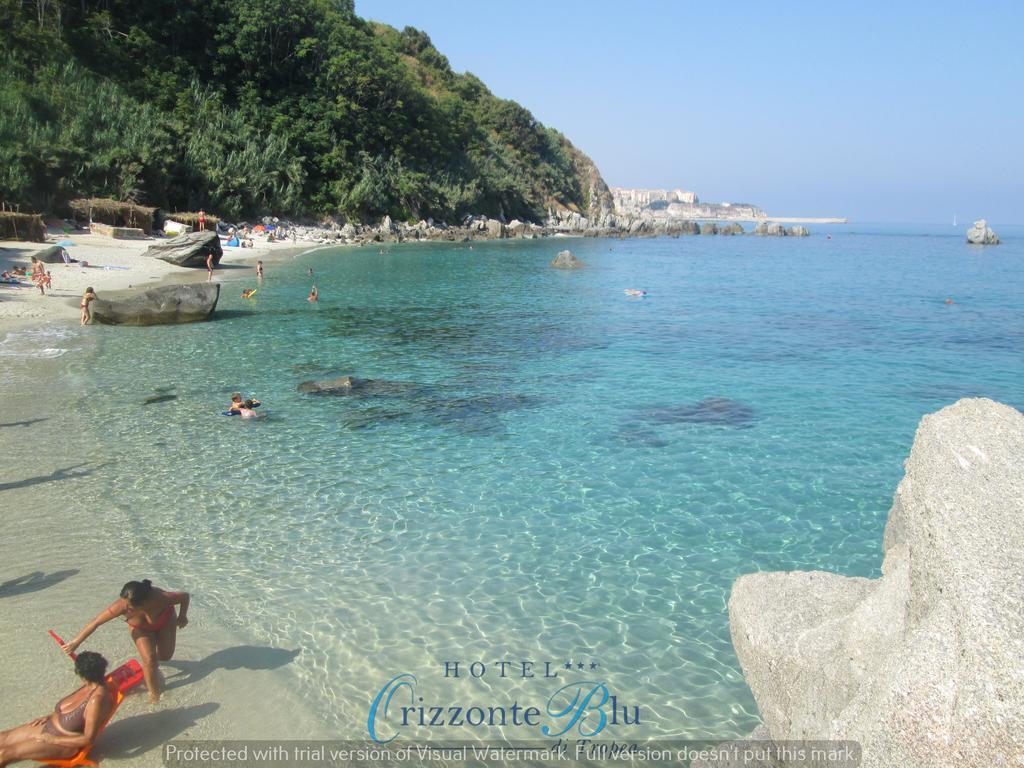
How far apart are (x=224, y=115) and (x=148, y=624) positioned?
72313 mm

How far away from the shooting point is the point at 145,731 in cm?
583

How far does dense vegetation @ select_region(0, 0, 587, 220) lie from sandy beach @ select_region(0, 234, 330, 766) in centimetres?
3777

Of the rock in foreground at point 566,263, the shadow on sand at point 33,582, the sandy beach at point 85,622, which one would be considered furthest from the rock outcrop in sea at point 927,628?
the rock in foreground at point 566,263

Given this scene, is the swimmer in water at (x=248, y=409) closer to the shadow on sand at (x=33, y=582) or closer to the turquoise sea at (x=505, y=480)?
the turquoise sea at (x=505, y=480)

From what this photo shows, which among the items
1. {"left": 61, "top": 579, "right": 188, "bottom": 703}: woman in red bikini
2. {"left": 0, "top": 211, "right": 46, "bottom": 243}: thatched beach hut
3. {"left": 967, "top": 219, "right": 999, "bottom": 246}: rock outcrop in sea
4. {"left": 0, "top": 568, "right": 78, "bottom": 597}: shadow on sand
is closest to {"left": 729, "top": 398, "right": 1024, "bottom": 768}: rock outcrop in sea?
{"left": 61, "top": 579, "right": 188, "bottom": 703}: woman in red bikini

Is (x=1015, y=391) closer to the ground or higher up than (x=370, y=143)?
closer to the ground

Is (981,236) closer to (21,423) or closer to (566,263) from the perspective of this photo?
(566,263)

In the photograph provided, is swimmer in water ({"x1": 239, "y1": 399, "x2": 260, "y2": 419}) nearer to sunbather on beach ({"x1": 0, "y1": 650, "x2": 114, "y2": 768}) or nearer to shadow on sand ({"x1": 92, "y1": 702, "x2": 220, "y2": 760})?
shadow on sand ({"x1": 92, "y1": 702, "x2": 220, "y2": 760})

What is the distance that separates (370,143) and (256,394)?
7112 centimetres

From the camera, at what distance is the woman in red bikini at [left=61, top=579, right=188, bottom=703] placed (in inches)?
249

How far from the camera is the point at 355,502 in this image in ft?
35.2

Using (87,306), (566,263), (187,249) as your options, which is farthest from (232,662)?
(566,263)

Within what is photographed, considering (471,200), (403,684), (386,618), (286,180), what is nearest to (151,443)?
(386,618)

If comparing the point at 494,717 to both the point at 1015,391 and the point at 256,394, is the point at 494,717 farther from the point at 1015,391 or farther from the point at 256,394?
the point at 1015,391
